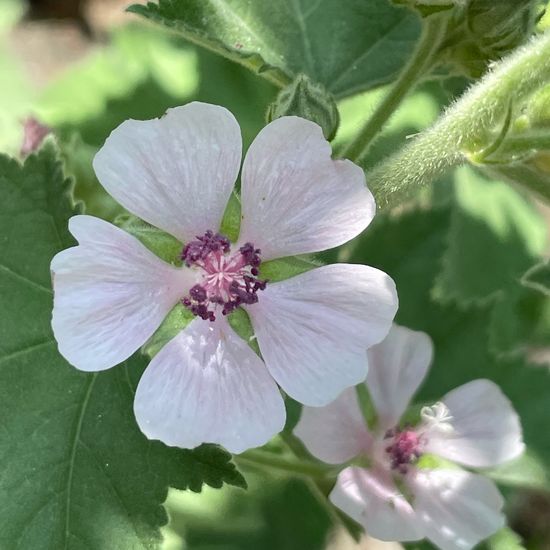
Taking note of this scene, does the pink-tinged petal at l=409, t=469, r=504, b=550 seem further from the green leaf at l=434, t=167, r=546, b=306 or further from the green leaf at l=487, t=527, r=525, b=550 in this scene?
the green leaf at l=434, t=167, r=546, b=306

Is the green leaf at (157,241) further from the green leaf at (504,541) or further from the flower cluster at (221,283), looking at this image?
the green leaf at (504,541)

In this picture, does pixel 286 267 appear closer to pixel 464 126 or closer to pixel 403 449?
pixel 464 126

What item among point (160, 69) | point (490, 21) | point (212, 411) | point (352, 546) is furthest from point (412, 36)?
point (352, 546)

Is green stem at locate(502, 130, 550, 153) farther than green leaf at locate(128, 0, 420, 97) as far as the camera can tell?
No

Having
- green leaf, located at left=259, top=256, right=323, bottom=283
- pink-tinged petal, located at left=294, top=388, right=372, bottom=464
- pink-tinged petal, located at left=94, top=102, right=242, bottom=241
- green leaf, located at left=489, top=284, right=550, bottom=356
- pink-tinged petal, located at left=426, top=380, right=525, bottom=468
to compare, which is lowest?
green leaf, located at left=489, top=284, right=550, bottom=356

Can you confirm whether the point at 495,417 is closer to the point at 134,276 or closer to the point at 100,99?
the point at 134,276

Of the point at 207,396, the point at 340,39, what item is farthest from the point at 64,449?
the point at 340,39

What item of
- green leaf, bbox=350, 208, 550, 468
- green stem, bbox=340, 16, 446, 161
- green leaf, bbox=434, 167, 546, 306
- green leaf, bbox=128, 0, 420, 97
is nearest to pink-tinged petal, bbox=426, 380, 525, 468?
green leaf, bbox=350, 208, 550, 468
